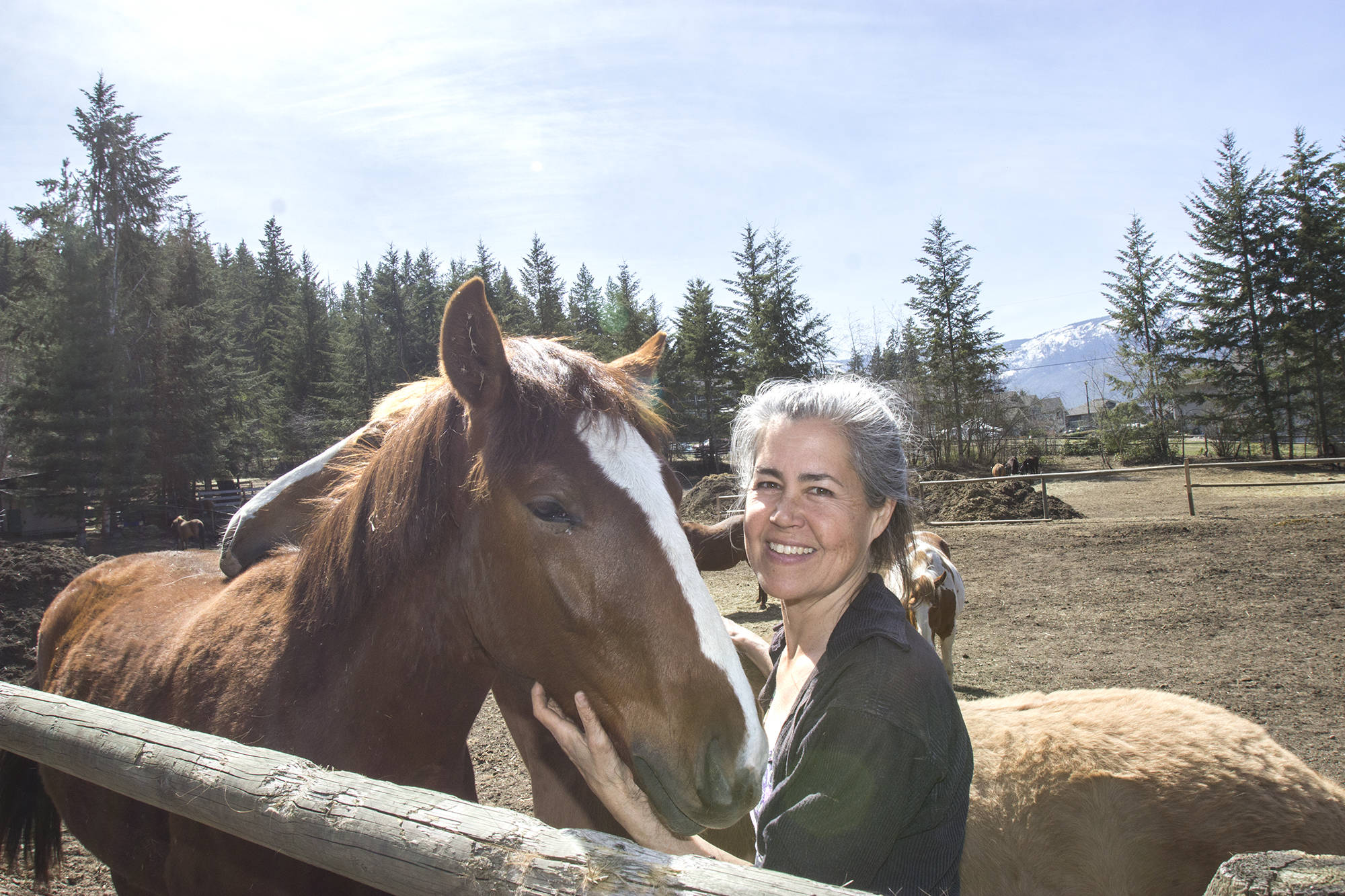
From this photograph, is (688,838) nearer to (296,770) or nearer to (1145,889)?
(296,770)

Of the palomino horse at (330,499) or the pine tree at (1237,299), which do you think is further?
the pine tree at (1237,299)

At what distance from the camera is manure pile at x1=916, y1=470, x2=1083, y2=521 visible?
617 inches

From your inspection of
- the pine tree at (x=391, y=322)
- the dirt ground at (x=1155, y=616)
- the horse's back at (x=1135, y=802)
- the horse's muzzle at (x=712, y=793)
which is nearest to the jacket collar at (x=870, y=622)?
the horse's muzzle at (x=712, y=793)

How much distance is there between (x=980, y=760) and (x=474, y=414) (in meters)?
2.47

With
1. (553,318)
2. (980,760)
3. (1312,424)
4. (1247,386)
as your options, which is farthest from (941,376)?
(980,760)

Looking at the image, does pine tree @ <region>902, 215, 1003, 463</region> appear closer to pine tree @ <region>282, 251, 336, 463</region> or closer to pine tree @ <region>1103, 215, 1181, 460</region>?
pine tree @ <region>1103, 215, 1181, 460</region>

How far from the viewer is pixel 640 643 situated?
1.39 meters

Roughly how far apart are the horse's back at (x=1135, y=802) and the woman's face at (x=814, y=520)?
1734mm

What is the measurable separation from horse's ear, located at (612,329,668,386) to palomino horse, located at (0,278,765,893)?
1 centimetres

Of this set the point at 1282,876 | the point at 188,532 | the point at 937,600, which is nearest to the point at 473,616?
the point at 1282,876

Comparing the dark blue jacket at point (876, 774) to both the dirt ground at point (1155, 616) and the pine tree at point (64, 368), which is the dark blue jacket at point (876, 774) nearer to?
the dirt ground at point (1155, 616)

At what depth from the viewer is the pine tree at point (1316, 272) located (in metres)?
27.8

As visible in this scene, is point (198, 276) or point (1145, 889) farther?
point (198, 276)

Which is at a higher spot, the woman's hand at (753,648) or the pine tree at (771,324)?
the pine tree at (771,324)
